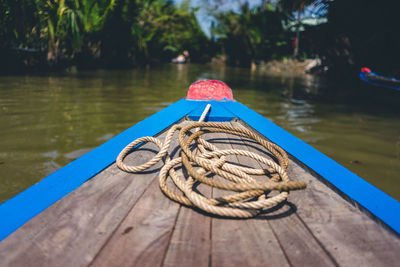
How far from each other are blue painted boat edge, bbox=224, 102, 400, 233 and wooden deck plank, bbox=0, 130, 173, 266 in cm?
82

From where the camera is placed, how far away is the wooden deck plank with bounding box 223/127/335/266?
2.49 ft

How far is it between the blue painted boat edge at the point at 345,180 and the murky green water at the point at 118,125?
1143 millimetres

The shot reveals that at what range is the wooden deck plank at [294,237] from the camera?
758mm

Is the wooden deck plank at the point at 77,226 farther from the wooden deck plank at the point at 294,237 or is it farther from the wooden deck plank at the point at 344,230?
the wooden deck plank at the point at 344,230

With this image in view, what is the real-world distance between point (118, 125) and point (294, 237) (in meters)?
3.08

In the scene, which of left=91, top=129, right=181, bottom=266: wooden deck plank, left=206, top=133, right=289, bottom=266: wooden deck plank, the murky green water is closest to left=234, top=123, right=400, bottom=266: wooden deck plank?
left=206, top=133, right=289, bottom=266: wooden deck plank

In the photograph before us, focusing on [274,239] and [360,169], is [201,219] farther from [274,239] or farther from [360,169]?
[360,169]

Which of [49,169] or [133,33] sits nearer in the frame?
[49,169]

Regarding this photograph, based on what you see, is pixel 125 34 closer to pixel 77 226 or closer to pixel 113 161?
pixel 113 161

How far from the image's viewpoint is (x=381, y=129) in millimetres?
3789

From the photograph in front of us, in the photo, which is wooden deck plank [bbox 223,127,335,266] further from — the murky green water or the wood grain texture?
the murky green water

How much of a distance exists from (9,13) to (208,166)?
6.97 meters

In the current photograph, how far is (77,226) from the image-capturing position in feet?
2.80

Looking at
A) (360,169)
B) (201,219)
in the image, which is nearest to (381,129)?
(360,169)
